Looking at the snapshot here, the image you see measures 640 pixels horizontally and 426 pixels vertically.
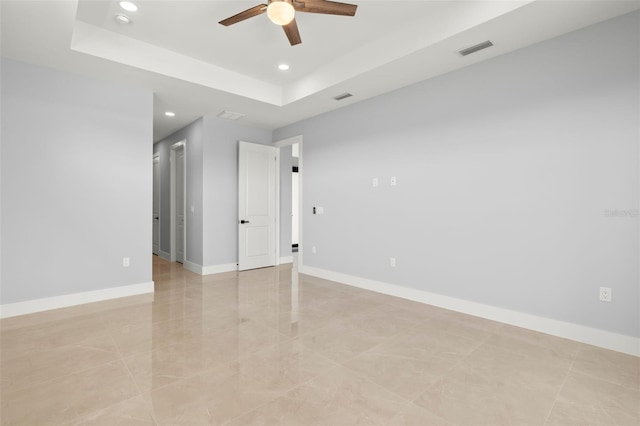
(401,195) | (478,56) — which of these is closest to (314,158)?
(401,195)

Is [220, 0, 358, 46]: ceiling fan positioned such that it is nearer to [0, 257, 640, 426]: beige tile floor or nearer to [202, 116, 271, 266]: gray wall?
[0, 257, 640, 426]: beige tile floor

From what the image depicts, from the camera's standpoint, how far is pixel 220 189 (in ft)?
18.7

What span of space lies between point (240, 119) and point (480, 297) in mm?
4636

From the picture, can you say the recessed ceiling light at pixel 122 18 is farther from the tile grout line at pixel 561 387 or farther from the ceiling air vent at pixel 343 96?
the tile grout line at pixel 561 387

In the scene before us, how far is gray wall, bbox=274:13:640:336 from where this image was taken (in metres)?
2.61

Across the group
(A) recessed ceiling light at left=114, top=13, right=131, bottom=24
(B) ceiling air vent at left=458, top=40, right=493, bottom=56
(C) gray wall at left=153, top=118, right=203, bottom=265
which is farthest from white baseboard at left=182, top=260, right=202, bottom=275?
(B) ceiling air vent at left=458, top=40, right=493, bottom=56

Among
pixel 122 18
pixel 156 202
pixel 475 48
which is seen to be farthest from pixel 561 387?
pixel 156 202

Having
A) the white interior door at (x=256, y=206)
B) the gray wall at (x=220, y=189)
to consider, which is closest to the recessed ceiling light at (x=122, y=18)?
the gray wall at (x=220, y=189)

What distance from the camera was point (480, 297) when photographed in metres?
3.39

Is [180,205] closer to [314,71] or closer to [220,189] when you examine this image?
[220,189]

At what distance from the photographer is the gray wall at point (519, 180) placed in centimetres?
261

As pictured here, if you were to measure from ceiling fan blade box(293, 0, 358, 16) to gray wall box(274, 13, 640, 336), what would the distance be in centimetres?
176

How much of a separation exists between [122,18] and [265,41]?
54.4 inches

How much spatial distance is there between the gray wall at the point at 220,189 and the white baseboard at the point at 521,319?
257 cm
